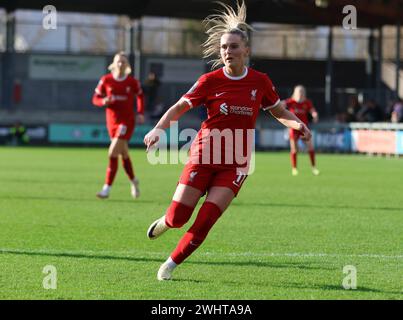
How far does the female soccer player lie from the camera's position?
783cm

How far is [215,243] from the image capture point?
10.4 metres

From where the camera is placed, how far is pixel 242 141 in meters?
8.12

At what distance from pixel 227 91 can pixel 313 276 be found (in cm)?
176

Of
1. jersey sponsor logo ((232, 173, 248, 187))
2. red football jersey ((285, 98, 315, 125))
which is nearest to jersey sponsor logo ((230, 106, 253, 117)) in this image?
jersey sponsor logo ((232, 173, 248, 187))

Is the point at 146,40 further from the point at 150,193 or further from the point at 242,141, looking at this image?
the point at 242,141

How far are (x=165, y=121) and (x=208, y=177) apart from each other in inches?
24.0

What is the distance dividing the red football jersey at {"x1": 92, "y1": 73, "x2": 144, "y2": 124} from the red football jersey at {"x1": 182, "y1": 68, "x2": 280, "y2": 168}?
7.68 metres

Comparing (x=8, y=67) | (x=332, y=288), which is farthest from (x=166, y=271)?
(x=8, y=67)

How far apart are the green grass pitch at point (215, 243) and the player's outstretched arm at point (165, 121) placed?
1.16 m

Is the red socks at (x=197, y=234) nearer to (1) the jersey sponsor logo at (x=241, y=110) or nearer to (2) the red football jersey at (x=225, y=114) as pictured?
(2) the red football jersey at (x=225, y=114)

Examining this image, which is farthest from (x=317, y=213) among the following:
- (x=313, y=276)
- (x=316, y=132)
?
(x=316, y=132)

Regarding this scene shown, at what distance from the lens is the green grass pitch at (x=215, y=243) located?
743 cm

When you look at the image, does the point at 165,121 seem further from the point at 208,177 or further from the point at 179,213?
the point at 179,213

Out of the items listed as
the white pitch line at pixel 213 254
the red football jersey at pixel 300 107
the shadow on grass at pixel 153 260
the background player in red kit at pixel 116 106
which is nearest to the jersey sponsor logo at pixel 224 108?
the shadow on grass at pixel 153 260
